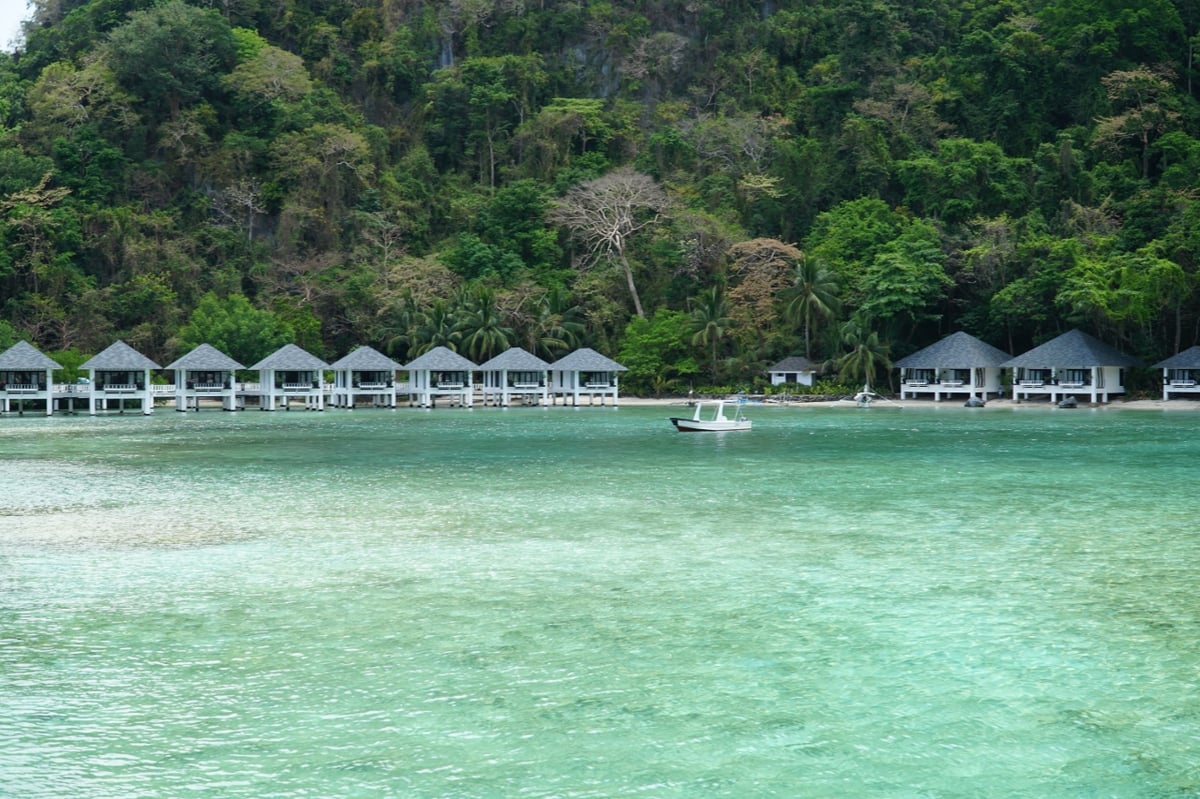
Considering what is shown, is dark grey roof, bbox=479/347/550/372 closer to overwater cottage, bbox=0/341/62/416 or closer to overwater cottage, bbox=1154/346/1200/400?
overwater cottage, bbox=0/341/62/416

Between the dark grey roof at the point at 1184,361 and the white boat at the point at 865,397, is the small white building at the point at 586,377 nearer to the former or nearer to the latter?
the white boat at the point at 865,397

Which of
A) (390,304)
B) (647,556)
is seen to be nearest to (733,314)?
(390,304)

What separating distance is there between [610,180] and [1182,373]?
30721 millimetres

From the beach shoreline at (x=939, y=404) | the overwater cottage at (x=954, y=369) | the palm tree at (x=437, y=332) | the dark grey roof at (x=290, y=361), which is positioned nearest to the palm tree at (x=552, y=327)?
the palm tree at (x=437, y=332)

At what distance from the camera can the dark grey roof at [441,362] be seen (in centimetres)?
5494

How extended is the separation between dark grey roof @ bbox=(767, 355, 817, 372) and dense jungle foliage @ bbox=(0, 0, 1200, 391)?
110cm

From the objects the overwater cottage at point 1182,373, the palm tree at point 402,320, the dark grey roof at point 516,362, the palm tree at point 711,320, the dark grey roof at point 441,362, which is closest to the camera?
the overwater cottage at point 1182,373

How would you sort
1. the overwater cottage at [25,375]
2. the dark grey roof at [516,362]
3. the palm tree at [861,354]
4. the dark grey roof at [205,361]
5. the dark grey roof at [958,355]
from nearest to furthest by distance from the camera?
the overwater cottage at [25,375]
the dark grey roof at [205,361]
the dark grey roof at [958,355]
the palm tree at [861,354]
the dark grey roof at [516,362]

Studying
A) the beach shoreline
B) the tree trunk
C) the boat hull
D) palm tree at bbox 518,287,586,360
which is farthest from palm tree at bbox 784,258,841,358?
the boat hull

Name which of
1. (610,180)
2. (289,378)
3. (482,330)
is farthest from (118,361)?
(610,180)

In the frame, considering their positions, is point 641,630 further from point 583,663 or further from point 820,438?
point 820,438

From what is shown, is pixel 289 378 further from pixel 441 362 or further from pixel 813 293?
pixel 813 293

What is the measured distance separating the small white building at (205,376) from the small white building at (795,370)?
26.0 metres

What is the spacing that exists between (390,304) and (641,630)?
169 ft
